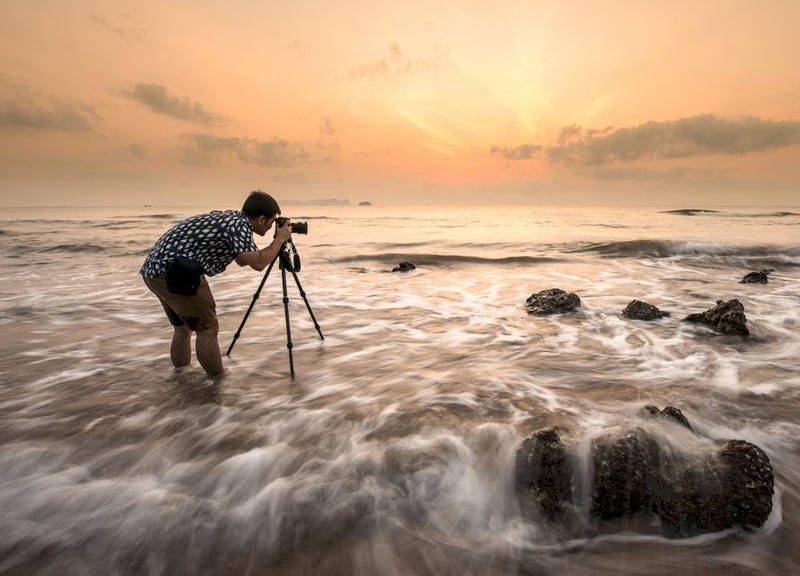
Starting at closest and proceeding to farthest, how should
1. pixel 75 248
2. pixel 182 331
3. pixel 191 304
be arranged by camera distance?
pixel 191 304 < pixel 182 331 < pixel 75 248

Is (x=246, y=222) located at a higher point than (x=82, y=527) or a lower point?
higher

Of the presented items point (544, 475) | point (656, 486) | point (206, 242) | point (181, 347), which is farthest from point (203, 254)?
point (656, 486)

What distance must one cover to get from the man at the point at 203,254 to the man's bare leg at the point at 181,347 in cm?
61

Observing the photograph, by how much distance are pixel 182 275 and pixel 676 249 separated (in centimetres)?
2364

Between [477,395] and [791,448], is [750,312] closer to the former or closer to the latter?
[791,448]

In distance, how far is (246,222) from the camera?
4.61 meters

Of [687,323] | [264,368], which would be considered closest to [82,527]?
[264,368]

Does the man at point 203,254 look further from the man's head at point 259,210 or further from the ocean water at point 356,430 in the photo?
the ocean water at point 356,430

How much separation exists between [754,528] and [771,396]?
2797mm

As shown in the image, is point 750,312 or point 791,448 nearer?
point 791,448

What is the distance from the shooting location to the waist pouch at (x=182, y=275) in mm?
4336

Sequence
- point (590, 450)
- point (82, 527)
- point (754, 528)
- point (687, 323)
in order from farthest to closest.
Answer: point (687, 323) < point (590, 450) < point (82, 527) < point (754, 528)

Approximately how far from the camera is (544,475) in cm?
304

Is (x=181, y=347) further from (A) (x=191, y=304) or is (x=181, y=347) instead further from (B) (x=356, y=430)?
(B) (x=356, y=430)
